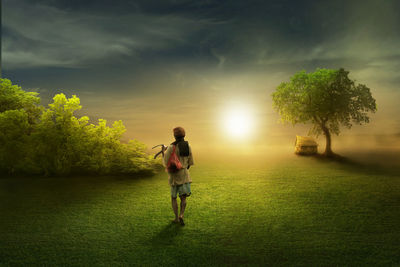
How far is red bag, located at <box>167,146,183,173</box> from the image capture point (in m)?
8.34

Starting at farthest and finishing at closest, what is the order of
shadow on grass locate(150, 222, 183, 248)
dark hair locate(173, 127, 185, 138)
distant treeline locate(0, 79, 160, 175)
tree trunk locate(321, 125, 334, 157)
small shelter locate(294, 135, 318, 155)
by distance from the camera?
1. small shelter locate(294, 135, 318, 155)
2. tree trunk locate(321, 125, 334, 157)
3. distant treeline locate(0, 79, 160, 175)
4. dark hair locate(173, 127, 185, 138)
5. shadow on grass locate(150, 222, 183, 248)

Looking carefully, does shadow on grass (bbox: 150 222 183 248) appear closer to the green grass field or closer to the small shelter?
the green grass field

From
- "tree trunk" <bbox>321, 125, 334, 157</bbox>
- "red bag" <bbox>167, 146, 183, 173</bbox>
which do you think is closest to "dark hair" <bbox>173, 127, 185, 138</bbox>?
"red bag" <bbox>167, 146, 183, 173</bbox>

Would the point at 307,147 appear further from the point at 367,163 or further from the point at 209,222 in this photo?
the point at 209,222

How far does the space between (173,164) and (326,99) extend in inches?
839

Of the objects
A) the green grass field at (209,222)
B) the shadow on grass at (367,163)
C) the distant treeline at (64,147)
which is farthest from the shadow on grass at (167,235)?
the shadow on grass at (367,163)

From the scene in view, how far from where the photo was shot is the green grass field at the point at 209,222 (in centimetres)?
686

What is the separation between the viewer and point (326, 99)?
82.4 feet

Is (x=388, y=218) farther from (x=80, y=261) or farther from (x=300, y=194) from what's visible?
(x=80, y=261)

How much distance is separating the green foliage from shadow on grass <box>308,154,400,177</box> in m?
2.73

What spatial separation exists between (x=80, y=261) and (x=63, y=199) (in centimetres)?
653

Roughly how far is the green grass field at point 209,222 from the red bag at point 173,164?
189 centimetres

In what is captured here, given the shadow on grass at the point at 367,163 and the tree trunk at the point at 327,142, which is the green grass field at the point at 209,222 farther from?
the tree trunk at the point at 327,142

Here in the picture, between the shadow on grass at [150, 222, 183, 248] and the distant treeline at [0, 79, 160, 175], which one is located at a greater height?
the distant treeline at [0, 79, 160, 175]
